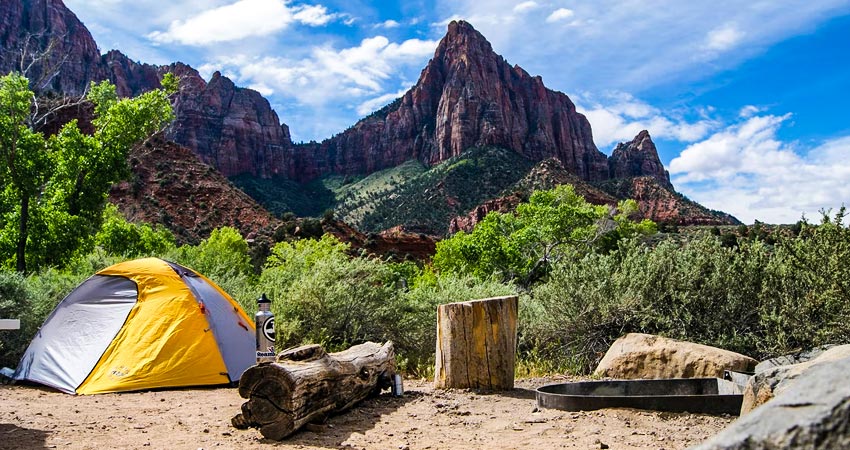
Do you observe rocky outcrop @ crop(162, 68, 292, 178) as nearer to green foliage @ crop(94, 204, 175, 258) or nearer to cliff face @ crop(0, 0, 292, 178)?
cliff face @ crop(0, 0, 292, 178)

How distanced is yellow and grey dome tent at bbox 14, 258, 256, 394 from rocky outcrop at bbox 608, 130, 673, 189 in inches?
5023

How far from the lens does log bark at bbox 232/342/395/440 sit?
17.7 feet

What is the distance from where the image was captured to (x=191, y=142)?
129875mm

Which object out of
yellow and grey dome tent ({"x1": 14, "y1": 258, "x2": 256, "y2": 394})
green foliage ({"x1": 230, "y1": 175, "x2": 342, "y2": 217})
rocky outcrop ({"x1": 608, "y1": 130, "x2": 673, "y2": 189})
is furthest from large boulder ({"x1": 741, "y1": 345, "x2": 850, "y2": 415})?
rocky outcrop ({"x1": 608, "y1": 130, "x2": 673, "y2": 189})

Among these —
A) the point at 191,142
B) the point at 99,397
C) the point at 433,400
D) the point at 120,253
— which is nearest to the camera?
the point at 433,400

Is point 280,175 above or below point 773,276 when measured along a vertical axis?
above

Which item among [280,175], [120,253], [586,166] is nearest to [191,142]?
[280,175]

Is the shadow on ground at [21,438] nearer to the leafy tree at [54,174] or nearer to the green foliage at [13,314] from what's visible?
the green foliage at [13,314]

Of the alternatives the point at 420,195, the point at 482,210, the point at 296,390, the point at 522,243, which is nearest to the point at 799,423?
the point at 296,390

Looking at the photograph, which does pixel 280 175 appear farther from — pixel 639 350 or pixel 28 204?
pixel 639 350

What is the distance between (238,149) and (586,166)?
7360 cm

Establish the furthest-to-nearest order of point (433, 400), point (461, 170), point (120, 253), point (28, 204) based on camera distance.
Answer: point (461, 170), point (120, 253), point (28, 204), point (433, 400)

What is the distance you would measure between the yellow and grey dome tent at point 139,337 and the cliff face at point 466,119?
10852 cm

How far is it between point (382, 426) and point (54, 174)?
14.4 meters
